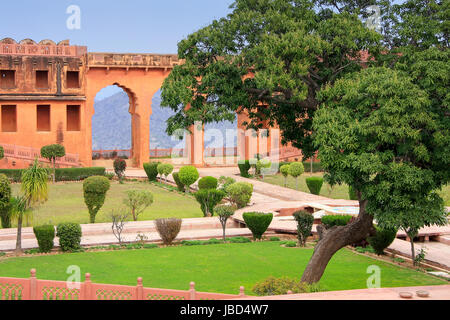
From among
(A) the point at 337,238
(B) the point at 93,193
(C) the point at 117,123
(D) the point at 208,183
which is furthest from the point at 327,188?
(C) the point at 117,123

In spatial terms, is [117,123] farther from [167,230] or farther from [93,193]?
[167,230]

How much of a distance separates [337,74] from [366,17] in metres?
1.38

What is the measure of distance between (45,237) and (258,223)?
560 cm

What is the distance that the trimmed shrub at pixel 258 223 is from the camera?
17812 mm

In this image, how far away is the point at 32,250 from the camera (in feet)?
51.8

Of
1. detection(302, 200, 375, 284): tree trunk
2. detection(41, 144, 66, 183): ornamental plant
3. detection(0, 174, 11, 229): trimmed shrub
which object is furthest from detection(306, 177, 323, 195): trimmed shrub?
detection(302, 200, 375, 284): tree trunk

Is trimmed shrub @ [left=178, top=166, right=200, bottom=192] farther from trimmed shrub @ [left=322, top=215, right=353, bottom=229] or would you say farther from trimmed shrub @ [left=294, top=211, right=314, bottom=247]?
trimmed shrub @ [left=294, top=211, right=314, bottom=247]

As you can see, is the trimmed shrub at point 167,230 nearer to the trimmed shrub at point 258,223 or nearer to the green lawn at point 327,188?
the trimmed shrub at point 258,223

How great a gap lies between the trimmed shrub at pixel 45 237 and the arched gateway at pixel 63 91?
60.5 feet

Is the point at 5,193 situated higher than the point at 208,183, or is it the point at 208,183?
the point at 5,193

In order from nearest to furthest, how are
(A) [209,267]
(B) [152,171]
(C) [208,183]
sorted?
(A) [209,267], (C) [208,183], (B) [152,171]

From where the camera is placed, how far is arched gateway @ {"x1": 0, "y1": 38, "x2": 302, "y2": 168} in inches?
1361

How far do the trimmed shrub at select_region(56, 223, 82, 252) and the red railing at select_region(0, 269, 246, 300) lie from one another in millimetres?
5258

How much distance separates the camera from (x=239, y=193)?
22.4m
